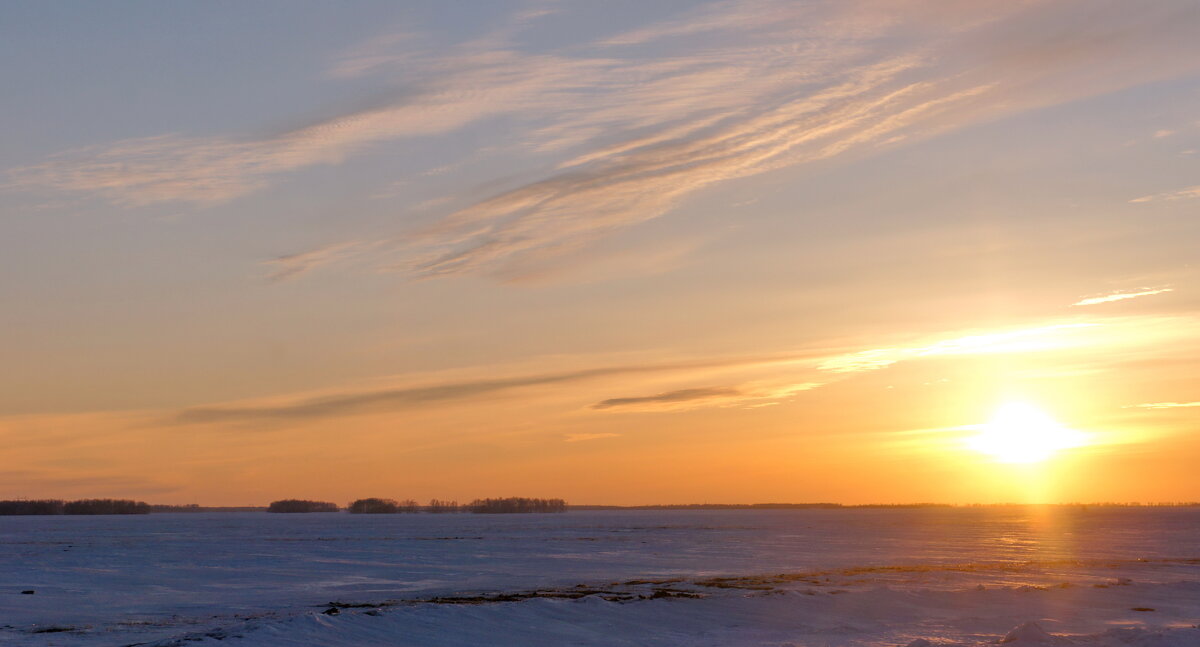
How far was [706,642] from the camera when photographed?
107ft

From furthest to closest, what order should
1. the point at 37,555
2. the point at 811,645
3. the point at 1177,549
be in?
the point at 1177,549 < the point at 37,555 < the point at 811,645

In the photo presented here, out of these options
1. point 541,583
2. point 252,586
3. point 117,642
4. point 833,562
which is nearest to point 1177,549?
point 833,562

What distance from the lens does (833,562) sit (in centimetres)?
6469

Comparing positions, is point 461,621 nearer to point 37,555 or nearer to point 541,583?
point 541,583

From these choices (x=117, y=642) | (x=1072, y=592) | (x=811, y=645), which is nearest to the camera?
(x=117, y=642)

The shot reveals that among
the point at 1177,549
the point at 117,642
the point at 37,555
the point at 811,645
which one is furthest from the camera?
the point at 1177,549

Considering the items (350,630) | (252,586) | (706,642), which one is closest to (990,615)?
(706,642)

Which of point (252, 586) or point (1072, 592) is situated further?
point (252, 586)

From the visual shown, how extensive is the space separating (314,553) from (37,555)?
18148 mm

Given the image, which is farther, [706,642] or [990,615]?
[990,615]

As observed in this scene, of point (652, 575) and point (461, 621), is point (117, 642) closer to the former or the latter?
point (461, 621)

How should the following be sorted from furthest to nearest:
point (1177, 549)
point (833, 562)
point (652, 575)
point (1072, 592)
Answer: point (1177, 549) → point (833, 562) → point (652, 575) → point (1072, 592)

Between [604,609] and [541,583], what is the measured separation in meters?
11.9

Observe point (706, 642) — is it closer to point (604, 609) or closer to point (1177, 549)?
point (604, 609)
